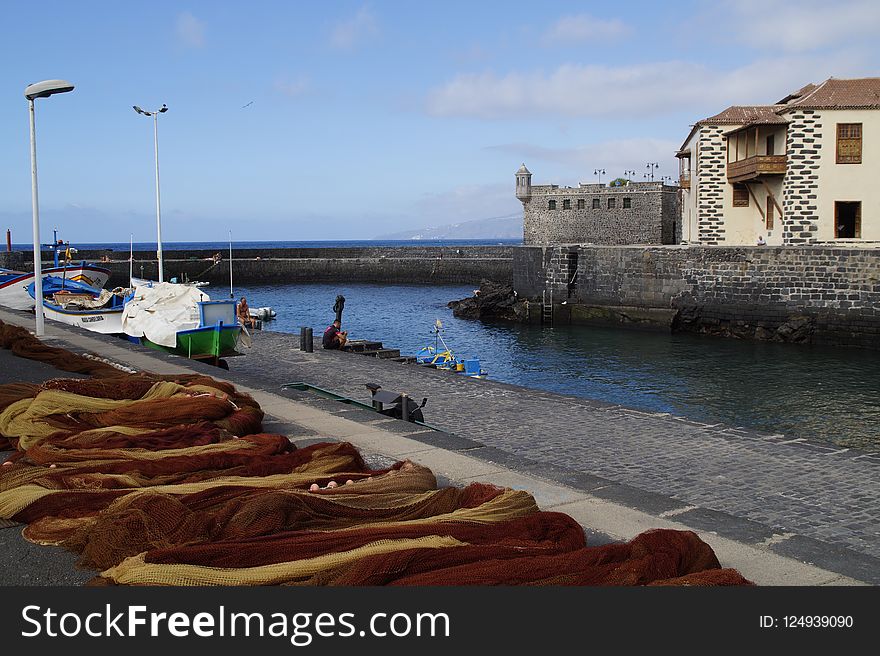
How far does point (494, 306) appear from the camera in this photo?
121ft

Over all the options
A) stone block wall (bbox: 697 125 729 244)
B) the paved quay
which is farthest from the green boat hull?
stone block wall (bbox: 697 125 729 244)

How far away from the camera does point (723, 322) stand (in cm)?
2872

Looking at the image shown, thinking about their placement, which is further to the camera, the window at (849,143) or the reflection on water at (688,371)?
the window at (849,143)

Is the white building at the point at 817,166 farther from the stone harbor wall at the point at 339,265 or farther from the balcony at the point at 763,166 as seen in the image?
the stone harbor wall at the point at 339,265

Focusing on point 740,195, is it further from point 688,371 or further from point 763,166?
point 688,371

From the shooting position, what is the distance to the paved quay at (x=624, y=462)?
4777 millimetres

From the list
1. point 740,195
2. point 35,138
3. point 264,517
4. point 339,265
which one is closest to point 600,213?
point 339,265

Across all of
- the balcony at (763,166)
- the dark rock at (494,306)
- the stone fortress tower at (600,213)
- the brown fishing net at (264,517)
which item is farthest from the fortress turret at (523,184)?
the brown fishing net at (264,517)

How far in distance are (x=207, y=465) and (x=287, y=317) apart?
37.0m

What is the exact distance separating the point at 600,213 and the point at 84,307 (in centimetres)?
4038

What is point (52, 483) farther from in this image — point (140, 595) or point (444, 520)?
point (444, 520)

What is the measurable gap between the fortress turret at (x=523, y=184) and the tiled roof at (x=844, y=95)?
30.6 metres

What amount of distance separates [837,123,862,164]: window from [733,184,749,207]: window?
4548 mm

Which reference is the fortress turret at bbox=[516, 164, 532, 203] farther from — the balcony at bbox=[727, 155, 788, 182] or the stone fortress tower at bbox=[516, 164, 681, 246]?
the balcony at bbox=[727, 155, 788, 182]
